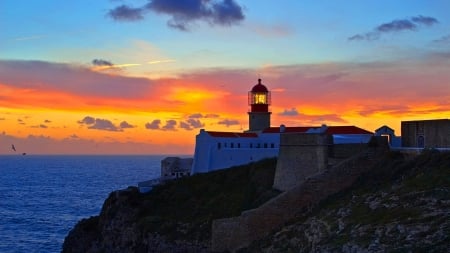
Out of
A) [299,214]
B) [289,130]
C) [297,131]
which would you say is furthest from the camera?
[289,130]

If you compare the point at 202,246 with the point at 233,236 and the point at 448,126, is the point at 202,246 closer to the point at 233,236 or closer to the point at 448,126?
the point at 233,236

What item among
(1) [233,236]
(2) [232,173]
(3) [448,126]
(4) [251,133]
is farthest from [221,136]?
(3) [448,126]

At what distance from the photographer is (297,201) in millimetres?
35562

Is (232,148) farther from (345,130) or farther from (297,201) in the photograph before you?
(297,201)

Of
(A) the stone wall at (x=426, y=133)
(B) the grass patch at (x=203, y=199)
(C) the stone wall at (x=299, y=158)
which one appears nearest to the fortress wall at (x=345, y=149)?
(C) the stone wall at (x=299, y=158)

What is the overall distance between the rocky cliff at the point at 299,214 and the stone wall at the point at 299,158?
57.0 inches

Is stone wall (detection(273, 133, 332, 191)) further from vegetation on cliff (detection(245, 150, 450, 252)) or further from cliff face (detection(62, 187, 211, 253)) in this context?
cliff face (detection(62, 187, 211, 253))

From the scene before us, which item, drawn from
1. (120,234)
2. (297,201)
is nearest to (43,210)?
(120,234)

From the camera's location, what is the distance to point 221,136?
186ft

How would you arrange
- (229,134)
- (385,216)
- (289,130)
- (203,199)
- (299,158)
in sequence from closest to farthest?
(385,216)
(299,158)
(203,199)
(289,130)
(229,134)

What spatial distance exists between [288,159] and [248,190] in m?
4.51

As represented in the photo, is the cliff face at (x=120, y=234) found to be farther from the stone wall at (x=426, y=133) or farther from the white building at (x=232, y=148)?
the stone wall at (x=426, y=133)

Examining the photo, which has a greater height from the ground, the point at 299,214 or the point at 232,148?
the point at 232,148

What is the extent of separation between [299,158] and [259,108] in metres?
19.4
